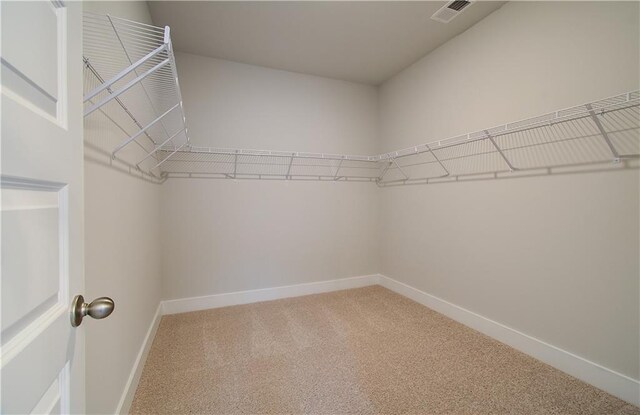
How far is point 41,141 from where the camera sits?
0.45 meters

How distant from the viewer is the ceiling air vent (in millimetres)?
1902

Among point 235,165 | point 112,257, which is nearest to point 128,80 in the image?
point 112,257

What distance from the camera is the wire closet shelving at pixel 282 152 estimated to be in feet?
3.61

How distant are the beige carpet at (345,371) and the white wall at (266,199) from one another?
0.54 meters

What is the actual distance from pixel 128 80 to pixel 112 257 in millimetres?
951

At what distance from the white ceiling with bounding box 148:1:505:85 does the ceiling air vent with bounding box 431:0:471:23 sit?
43 mm

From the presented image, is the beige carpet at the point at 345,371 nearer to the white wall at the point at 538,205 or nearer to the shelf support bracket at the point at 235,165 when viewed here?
the white wall at the point at 538,205

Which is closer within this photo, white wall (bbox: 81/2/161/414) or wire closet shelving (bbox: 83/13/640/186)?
white wall (bbox: 81/2/161/414)

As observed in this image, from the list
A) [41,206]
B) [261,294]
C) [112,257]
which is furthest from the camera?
[261,294]

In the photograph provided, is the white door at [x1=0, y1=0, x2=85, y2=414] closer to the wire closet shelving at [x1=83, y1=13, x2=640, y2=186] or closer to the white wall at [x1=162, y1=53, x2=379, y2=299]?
the wire closet shelving at [x1=83, y1=13, x2=640, y2=186]

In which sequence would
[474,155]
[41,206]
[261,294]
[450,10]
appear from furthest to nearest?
1. [261,294]
2. [474,155]
3. [450,10]
4. [41,206]

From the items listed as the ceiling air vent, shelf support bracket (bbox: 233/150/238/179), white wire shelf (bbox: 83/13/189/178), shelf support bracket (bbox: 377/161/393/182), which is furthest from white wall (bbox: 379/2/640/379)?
white wire shelf (bbox: 83/13/189/178)

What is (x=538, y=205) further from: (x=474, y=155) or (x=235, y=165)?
(x=235, y=165)

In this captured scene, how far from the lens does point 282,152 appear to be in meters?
2.74
